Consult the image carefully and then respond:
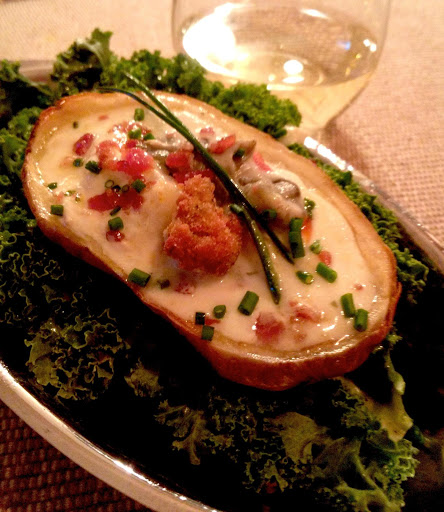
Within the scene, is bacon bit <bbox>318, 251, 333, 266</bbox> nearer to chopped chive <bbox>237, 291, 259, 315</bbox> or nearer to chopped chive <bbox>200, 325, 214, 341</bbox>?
chopped chive <bbox>237, 291, 259, 315</bbox>

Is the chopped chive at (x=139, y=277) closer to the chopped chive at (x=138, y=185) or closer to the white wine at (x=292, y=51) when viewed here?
A: the chopped chive at (x=138, y=185)

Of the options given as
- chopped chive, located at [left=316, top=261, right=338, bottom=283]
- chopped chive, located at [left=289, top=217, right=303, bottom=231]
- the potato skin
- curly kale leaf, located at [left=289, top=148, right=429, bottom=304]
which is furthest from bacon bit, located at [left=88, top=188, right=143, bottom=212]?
curly kale leaf, located at [left=289, top=148, right=429, bottom=304]

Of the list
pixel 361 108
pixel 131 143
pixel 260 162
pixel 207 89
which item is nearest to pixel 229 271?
pixel 260 162

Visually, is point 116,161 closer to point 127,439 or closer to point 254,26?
point 127,439

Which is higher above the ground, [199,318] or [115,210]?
[115,210]

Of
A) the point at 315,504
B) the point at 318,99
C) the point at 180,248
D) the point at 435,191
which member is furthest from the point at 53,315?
the point at 435,191

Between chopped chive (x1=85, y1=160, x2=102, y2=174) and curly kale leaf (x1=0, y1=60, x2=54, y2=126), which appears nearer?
chopped chive (x1=85, y1=160, x2=102, y2=174)

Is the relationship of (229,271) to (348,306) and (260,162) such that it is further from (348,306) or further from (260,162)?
(260,162)
